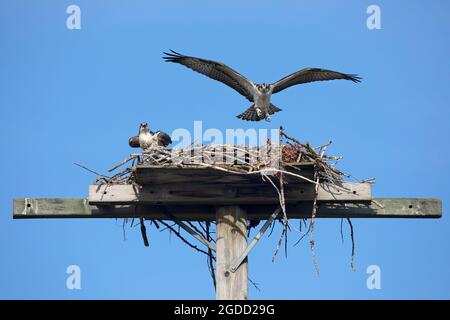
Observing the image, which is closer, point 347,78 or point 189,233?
point 189,233

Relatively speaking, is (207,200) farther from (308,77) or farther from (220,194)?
(308,77)

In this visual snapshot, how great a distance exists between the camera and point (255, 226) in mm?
9641

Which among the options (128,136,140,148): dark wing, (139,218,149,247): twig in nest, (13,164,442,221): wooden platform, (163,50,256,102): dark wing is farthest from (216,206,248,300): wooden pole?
(163,50,256,102): dark wing

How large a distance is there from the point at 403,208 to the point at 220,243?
1.66 metres

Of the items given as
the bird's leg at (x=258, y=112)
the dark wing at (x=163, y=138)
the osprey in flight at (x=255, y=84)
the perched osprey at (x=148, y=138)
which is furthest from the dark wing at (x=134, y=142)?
the bird's leg at (x=258, y=112)

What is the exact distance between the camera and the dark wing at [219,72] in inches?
515

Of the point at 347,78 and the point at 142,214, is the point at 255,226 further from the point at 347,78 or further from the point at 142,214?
the point at 347,78

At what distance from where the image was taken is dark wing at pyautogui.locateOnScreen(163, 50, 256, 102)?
13086 millimetres

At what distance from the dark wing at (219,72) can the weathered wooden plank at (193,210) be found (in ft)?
11.8

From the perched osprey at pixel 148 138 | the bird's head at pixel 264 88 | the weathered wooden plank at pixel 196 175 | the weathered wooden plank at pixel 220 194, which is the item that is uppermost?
the bird's head at pixel 264 88

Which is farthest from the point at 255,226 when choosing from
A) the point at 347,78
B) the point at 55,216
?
the point at 347,78

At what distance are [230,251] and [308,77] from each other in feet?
17.7

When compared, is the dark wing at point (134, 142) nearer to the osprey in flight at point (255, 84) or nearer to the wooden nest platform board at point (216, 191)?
the osprey in flight at point (255, 84)

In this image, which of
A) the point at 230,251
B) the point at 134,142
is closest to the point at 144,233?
the point at 230,251
